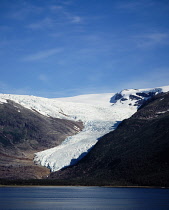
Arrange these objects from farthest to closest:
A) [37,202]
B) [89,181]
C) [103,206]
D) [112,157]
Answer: [112,157]
[89,181]
[37,202]
[103,206]

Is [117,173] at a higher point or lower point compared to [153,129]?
lower

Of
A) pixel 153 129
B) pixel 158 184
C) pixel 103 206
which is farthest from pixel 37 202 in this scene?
pixel 153 129

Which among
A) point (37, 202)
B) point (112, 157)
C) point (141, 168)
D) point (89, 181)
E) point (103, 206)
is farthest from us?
point (112, 157)

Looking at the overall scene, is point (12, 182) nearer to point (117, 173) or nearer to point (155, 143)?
point (117, 173)

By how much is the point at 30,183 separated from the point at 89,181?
77.6ft

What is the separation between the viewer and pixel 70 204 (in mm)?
103562

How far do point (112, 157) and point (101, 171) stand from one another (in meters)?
9.38

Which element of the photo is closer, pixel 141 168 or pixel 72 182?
pixel 141 168

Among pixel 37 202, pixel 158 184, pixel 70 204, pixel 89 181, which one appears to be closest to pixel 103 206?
pixel 70 204

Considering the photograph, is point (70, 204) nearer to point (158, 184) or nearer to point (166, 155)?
point (158, 184)

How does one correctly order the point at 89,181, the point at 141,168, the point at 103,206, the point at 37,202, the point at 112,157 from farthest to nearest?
the point at 112,157 → the point at 89,181 → the point at 141,168 → the point at 37,202 → the point at 103,206

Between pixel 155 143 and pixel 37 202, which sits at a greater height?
pixel 155 143

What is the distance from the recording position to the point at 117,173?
176 m

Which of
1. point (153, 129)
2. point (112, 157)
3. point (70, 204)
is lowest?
point (70, 204)
